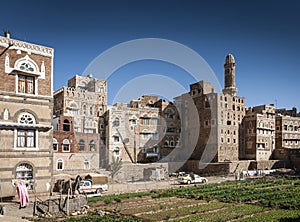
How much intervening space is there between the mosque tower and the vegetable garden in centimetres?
4801

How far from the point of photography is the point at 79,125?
6203cm

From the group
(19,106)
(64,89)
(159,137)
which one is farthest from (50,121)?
(159,137)

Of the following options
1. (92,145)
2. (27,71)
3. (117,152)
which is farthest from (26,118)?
(117,152)

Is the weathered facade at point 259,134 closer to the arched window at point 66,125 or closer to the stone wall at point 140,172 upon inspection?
the stone wall at point 140,172

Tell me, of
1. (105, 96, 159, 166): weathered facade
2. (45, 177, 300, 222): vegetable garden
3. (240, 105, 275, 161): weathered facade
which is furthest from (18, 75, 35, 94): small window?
(240, 105, 275, 161): weathered facade

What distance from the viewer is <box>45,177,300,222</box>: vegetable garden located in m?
22.2

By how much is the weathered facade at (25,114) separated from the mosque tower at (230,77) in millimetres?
56514

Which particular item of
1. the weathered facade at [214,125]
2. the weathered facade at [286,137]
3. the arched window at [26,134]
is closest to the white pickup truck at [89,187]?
the arched window at [26,134]

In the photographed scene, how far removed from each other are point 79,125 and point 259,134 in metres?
41.1

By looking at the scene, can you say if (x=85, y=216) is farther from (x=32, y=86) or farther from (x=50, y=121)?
(x=32, y=86)

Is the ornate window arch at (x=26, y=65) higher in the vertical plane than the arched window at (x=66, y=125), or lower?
higher

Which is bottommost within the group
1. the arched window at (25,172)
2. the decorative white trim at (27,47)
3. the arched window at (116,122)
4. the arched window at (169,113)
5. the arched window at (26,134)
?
the arched window at (25,172)

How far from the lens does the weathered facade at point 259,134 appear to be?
7206 centimetres

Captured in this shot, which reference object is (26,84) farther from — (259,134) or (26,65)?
(259,134)
